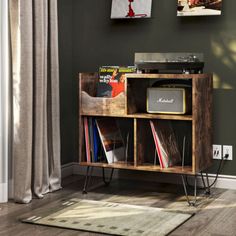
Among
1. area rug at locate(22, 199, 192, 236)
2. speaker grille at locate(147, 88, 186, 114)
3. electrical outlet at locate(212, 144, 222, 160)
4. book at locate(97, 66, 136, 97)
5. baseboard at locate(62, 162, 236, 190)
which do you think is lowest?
area rug at locate(22, 199, 192, 236)

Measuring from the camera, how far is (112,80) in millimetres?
3672

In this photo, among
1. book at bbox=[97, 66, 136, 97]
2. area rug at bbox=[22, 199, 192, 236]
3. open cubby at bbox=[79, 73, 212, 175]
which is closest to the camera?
area rug at bbox=[22, 199, 192, 236]

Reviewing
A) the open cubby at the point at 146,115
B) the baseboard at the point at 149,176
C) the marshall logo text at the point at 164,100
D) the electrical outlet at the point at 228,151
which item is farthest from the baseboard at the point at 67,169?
the electrical outlet at the point at 228,151

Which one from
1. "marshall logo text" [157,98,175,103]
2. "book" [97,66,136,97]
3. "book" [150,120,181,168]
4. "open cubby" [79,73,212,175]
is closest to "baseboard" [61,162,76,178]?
"open cubby" [79,73,212,175]

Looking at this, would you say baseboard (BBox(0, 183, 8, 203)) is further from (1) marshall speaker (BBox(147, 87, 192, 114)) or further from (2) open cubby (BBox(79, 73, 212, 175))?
(1) marshall speaker (BBox(147, 87, 192, 114))

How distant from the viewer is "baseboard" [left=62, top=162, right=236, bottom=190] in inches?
149

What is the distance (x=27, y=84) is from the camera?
11.1ft

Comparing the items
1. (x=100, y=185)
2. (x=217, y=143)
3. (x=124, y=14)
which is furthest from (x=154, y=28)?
(x=100, y=185)

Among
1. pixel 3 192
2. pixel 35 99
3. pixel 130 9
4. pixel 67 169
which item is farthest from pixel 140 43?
pixel 3 192

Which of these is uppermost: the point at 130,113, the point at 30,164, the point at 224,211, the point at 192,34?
the point at 192,34

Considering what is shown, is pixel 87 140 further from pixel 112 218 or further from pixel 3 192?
pixel 112 218

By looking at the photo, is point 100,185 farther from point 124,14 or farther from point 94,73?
point 124,14

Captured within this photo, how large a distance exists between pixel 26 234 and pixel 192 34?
1828 millimetres

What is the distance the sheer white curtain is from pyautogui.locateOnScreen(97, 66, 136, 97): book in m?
0.64
